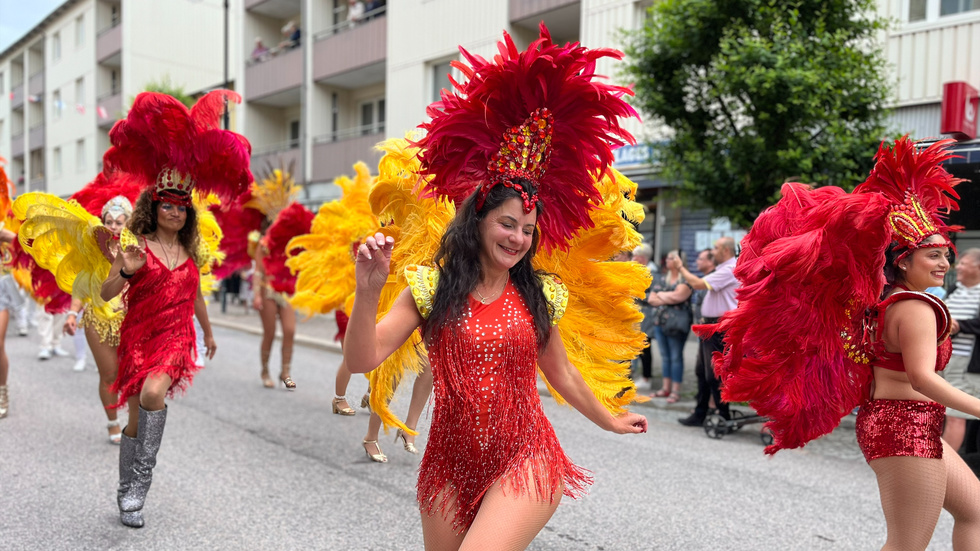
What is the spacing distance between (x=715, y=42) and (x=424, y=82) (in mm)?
9788

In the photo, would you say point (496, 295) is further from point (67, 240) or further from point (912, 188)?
point (67, 240)

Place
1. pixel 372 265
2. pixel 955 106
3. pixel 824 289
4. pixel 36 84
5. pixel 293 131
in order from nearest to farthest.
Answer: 1. pixel 372 265
2. pixel 824 289
3. pixel 955 106
4. pixel 293 131
5. pixel 36 84

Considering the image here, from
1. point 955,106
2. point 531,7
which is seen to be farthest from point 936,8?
point 531,7

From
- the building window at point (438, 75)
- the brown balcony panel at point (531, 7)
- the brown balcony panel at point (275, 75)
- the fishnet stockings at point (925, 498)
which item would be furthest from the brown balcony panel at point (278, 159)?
the fishnet stockings at point (925, 498)

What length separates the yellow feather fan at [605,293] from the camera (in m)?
3.17

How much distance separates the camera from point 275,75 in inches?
827

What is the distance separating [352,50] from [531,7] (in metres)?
6.14

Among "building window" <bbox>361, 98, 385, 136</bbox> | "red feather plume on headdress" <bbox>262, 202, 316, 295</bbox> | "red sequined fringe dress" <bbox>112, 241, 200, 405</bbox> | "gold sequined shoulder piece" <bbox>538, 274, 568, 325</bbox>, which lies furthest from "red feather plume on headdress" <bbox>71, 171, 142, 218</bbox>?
"building window" <bbox>361, 98, 385, 136</bbox>

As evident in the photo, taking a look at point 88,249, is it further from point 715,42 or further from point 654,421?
point 715,42

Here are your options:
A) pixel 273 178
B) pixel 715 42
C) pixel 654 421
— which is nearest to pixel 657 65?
pixel 715 42

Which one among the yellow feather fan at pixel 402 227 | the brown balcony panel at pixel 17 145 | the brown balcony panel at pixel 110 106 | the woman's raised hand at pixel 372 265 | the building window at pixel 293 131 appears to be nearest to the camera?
the woman's raised hand at pixel 372 265

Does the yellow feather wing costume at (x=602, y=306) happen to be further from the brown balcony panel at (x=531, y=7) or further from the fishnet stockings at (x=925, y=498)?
the brown balcony panel at (x=531, y=7)

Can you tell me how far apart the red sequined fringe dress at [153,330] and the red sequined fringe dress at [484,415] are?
2376 mm

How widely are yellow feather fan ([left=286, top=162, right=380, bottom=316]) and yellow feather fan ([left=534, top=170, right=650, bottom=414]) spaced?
2.60m
